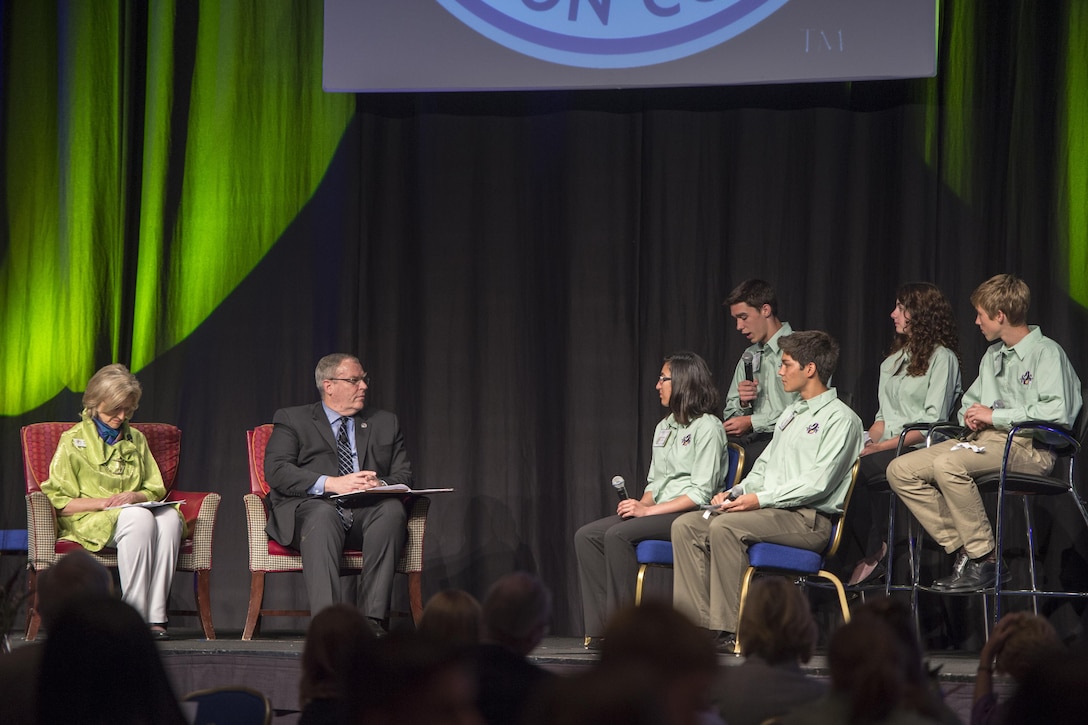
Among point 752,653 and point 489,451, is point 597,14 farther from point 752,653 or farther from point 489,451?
point 752,653

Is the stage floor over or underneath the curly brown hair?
underneath

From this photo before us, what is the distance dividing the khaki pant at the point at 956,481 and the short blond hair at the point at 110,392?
3.01 metres

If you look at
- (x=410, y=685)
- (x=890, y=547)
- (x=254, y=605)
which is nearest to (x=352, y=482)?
(x=254, y=605)

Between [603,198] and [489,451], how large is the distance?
128cm

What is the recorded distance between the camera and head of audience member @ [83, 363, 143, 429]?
5.09 meters

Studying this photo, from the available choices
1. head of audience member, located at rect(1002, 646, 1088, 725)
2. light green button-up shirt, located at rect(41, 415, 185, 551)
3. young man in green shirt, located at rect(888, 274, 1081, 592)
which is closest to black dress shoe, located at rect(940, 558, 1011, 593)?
young man in green shirt, located at rect(888, 274, 1081, 592)

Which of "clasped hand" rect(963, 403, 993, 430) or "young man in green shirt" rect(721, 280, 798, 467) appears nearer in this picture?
"clasped hand" rect(963, 403, 993, 430)

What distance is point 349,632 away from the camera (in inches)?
79.4

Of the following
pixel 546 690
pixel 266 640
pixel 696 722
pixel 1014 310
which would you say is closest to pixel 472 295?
pixel 266 640

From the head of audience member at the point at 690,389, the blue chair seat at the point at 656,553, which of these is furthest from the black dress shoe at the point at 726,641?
the head of audience member at the point at 690,389

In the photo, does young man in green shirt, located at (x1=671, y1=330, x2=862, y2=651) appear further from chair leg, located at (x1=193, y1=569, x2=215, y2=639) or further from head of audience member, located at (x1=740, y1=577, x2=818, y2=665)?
head of audience member, located at (x1=740, y1=577, x2=818, y2=665)

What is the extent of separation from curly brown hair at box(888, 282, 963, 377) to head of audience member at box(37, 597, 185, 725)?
3.98 meters

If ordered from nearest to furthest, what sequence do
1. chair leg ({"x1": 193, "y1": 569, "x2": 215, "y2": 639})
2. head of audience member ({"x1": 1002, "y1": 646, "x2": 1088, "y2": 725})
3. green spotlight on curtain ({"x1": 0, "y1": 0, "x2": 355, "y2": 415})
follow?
head of audience member ({"x1": 1002, "y1": 646, "x2": 1088, "y2": 725}) < chair leg ({"x1": 193, "y1": 569, "x2": 215, "y2": 639}) < green spotlight on curtain ({"x1": 0, "y1": 0, "x2": 355, "y2": 415})

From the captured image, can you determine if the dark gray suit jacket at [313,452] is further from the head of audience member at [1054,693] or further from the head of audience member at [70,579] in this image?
the head of audience member at [1054,693]
